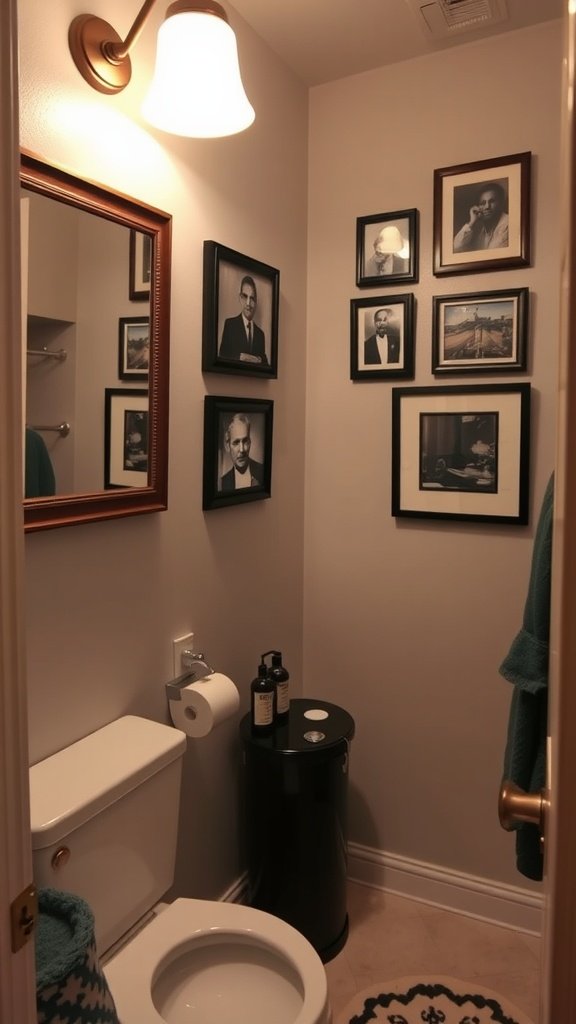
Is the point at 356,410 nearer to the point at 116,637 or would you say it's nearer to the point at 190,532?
the point at 190,532

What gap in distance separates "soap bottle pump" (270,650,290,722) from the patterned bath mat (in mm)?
740

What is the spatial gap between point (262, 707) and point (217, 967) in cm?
64

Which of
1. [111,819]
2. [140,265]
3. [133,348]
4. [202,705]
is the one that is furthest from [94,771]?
[140,265]

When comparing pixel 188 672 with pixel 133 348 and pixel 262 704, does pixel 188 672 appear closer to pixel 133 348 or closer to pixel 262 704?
pixel 262 704

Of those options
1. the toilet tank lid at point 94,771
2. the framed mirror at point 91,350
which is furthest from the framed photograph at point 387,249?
the toilet tank lid at point 94,771

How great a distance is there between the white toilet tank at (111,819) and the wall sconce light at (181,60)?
1297 mm

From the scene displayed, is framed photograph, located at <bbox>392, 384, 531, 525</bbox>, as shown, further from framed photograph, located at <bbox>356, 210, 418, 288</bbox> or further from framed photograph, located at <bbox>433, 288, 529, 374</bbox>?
framed photograph, located at <bbox>356, 210, 418, 288</bbox>

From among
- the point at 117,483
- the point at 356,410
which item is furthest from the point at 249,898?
the point at 356,410

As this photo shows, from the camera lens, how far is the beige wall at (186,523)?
1.39 metres

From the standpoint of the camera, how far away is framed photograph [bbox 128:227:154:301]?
156 cm

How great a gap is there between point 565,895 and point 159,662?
1326 millimetres

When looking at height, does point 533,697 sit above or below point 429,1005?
above

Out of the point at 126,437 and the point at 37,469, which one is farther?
the point at 126,437

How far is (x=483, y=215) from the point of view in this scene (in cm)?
205
